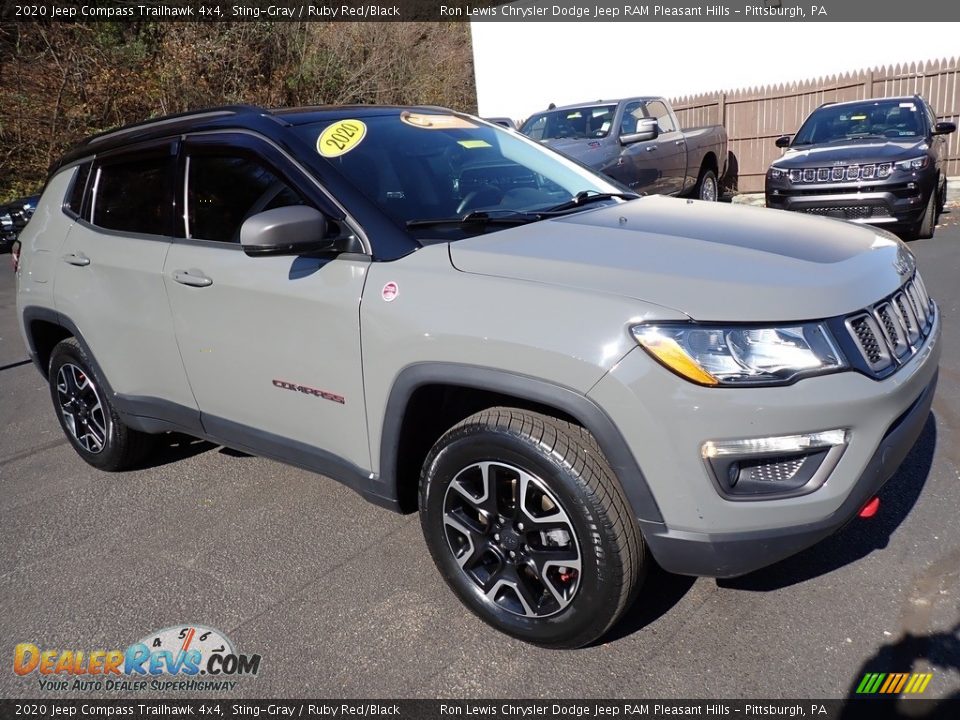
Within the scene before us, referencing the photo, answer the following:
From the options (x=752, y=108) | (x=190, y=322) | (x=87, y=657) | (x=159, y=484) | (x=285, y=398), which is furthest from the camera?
(x=752, y=108)

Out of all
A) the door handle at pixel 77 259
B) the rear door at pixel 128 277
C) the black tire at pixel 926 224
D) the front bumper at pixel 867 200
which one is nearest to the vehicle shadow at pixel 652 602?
the rear door at pixel 128 277

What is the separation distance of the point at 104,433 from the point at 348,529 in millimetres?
1601

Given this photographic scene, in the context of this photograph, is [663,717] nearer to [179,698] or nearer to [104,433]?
[179,698]

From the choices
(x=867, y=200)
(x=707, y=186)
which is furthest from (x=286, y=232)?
(x=707, y=186)

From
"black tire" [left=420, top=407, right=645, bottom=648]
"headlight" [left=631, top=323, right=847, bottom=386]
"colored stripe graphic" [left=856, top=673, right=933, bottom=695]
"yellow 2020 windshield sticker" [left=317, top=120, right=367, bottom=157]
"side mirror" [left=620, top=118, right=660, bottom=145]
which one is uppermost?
"yellow 2020 windshield sticker" [left=317, top=120, right=367, bottom=157]

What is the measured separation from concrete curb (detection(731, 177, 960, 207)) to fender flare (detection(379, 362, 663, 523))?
359 inches

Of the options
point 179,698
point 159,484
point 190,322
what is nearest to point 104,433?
point 159,484

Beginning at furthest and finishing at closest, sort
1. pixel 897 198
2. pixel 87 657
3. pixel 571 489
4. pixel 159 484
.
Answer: pixel 897 198, pixel 159 484, pixel 87 657, pixel 571 489

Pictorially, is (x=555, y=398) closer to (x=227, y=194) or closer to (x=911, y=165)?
(x=227, y=194)

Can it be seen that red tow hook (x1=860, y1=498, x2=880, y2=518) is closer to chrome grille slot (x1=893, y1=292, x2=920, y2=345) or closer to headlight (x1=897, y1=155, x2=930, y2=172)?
chrome grille slot (x1=893, y1=292, x2=920, y2=345)

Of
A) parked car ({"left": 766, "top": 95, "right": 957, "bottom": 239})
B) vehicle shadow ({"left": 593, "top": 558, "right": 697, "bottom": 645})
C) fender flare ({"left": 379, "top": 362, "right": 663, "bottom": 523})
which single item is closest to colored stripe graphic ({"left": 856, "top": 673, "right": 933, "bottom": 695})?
vehicle shadow ({"left": 593, "top": 558, "right": 697, "bottom": 645})

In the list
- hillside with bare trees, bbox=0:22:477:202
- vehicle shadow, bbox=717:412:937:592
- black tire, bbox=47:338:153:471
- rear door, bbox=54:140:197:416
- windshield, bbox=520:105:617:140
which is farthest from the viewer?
hillside with bare trees, bbox=0:22:477:202

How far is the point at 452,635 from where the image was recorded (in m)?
2.89

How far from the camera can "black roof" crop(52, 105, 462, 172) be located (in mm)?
3365
